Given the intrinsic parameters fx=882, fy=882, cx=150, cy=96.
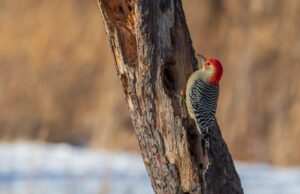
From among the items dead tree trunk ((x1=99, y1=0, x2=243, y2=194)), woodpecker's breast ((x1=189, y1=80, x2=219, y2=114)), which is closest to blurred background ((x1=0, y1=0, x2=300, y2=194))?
woodpecker's breast ((x1=189, y1=80, x2=219, y2=114))

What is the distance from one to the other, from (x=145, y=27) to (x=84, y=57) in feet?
23.5

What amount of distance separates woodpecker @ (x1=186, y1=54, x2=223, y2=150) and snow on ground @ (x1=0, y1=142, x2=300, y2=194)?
259 centimetres

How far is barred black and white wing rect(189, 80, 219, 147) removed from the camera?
10.9ft

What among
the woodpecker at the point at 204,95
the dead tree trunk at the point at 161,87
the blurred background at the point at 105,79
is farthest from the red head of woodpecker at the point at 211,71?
the blurred background at the point at 105,79

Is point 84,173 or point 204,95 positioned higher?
point 84,173

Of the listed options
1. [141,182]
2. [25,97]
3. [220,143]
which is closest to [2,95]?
[25,97]

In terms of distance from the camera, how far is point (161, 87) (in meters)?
3.33

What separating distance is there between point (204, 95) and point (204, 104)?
5cm

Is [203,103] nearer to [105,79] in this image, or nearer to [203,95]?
[203,95]

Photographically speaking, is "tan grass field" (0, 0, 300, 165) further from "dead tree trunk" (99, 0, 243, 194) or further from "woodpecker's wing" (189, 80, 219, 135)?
"dead tree trunk" (99, 0, 243, 194)

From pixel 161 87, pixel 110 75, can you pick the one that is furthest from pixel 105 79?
pixel 161 87

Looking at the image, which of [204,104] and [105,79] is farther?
[105,79]

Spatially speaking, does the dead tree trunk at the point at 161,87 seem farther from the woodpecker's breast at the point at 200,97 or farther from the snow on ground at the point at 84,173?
the snow on ground at the point at 84,173

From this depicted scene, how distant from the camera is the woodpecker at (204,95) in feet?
11.0
